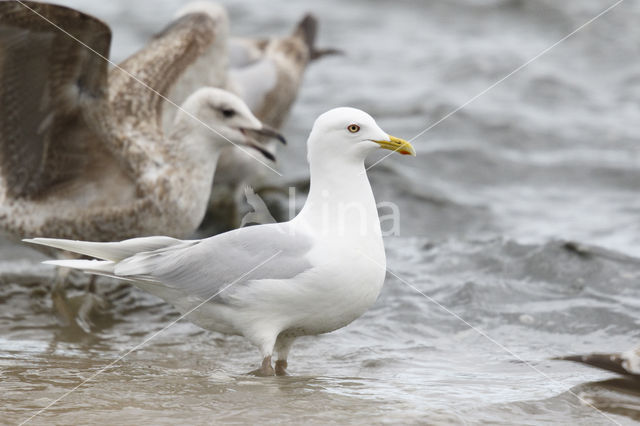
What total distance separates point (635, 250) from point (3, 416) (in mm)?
4933

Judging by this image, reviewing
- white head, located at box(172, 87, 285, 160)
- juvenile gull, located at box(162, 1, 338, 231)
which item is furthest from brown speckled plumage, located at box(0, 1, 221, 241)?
juvenile gull, located at box(162, 1, 338, 231)

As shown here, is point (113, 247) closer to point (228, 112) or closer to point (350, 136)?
point (350, 136)

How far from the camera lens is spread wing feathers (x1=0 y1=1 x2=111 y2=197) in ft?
18.2

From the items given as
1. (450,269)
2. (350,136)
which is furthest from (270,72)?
(350,136)

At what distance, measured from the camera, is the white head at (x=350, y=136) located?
4.47 m

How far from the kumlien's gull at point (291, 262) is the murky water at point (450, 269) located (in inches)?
10.9

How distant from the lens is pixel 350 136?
14.7 ft

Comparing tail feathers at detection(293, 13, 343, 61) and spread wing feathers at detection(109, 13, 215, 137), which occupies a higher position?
tail feathers at detection(293, 13, 343, 61)

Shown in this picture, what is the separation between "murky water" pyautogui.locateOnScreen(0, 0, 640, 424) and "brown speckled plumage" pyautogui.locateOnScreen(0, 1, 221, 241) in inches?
22.1

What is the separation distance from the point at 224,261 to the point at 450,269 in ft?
9.16

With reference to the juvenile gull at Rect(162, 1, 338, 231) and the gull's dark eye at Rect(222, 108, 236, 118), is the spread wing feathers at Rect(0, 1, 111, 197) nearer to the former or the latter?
the gull's dark eye at Rect(222, 108, 236, 118)

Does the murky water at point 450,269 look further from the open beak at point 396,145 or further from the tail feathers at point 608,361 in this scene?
the open beak at point 396,145

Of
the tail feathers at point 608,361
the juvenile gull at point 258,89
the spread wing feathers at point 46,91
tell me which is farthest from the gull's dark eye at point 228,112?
the tail feathers at point 608,361

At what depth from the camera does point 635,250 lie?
7.20 metres
